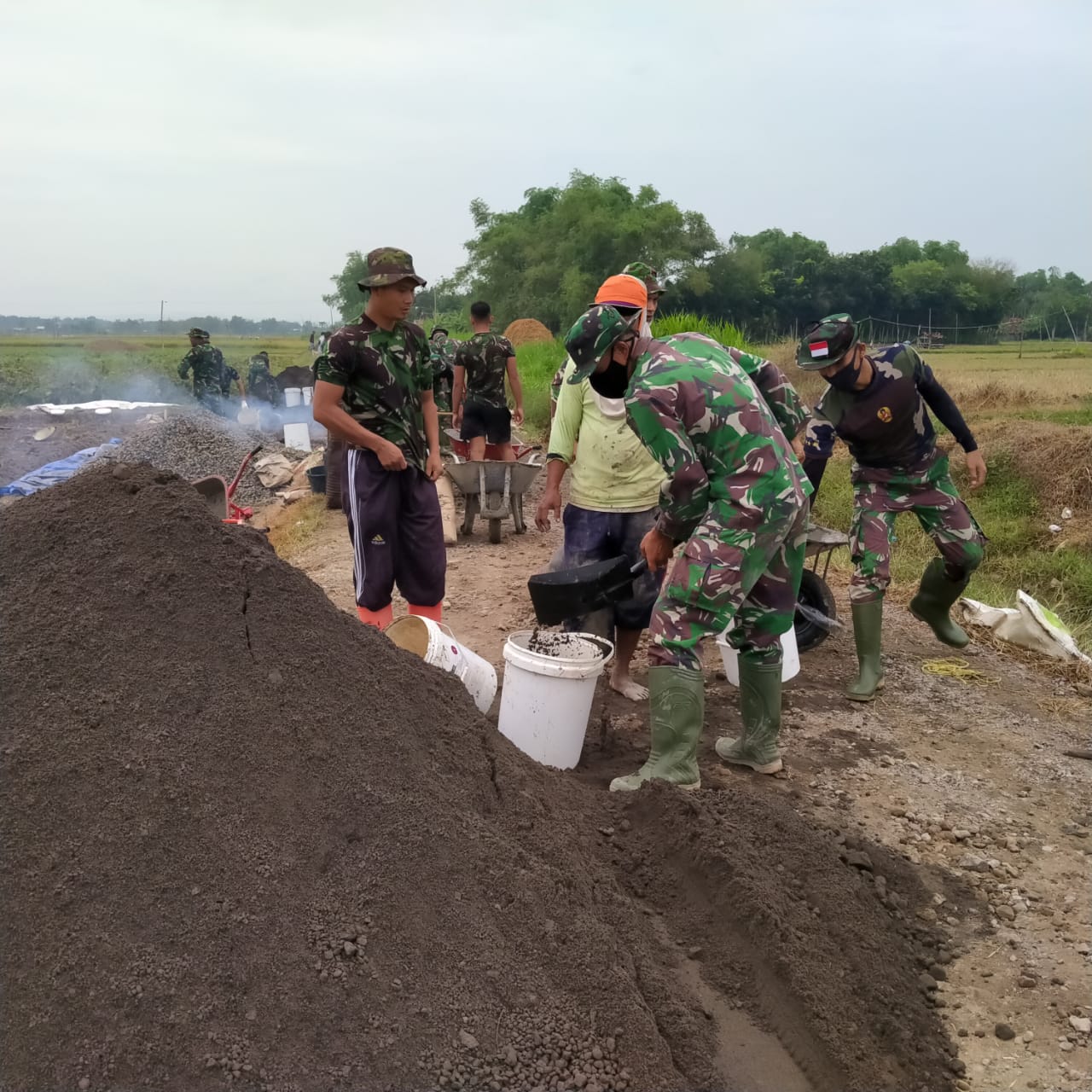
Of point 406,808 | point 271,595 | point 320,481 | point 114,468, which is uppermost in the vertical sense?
point 114,468

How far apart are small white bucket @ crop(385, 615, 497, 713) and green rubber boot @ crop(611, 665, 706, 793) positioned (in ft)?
2.34

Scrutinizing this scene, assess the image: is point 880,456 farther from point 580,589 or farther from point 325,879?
point 325,879

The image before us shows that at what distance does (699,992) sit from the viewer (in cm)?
252

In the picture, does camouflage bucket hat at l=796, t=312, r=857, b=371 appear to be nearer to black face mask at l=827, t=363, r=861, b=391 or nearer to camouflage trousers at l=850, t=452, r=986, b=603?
black face mask at l=827, t=363, r=861, b=391

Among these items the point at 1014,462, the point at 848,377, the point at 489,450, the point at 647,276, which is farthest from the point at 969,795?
the point at 1014,462

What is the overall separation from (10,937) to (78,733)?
527 millimetres

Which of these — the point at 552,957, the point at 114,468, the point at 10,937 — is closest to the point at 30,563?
the point at 114,468

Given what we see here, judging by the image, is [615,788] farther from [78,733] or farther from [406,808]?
[78,733]

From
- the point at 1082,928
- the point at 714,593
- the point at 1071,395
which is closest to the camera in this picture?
the point at 1082,928

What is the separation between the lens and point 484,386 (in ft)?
29.7

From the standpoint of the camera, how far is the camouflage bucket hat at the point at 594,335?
3129mm

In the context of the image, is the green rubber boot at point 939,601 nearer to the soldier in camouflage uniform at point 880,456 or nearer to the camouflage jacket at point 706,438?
the soldier in camouflage uniform at point 880,456

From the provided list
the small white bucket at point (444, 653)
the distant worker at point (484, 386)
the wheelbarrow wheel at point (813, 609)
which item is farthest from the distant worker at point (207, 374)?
the small white bucket at point (444, 653)

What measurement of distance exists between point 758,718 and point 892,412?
1831mm
